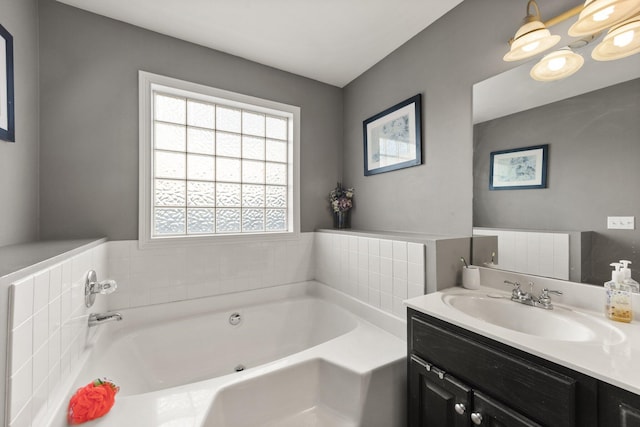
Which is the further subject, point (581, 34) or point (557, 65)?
point (557, 65)

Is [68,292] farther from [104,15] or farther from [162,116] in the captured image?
[104,15]

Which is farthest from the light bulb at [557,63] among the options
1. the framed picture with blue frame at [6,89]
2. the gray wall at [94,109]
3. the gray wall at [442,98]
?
the framed picture with blue frame at [6,89]

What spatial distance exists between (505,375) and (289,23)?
2.28m

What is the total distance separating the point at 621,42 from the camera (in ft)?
3.40

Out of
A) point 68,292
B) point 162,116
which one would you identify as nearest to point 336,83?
point 162,116

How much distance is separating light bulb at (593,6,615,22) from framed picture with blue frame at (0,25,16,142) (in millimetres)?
2534

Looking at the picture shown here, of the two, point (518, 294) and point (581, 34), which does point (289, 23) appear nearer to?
point (581, 34)

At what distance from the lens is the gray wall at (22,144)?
1.28 m

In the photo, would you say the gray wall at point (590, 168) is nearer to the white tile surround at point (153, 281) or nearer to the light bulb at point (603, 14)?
the light bulb at point (603, 14)

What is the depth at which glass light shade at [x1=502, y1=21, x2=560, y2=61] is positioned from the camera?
3.99 feet

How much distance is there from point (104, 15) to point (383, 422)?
118 inches

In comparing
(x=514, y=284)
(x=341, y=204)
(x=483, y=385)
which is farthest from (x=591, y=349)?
(x=341, y=204)

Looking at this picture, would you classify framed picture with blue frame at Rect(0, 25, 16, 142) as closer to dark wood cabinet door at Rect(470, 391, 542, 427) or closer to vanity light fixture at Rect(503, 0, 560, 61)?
dark wood cabinet door at Rect(470, 391, 542, 427)

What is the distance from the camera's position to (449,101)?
5.72 feet
